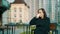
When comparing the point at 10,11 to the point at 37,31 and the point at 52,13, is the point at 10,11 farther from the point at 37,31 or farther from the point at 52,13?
the point at 37,31

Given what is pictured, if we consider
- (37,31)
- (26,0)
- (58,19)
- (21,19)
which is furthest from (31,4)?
(37,31)

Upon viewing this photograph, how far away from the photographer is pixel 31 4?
405 cm

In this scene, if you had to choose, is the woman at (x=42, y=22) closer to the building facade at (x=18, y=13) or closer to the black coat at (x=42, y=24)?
the black coat at (x=42, y=24)

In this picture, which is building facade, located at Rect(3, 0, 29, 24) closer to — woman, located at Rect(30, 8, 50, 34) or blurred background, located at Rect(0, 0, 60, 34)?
blurred background, located at Rect(0, 0, 60, 34)

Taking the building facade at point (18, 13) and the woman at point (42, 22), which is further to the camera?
the building facade at point (18, 13)

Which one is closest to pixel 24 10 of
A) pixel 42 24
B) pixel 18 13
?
pixel 18 13

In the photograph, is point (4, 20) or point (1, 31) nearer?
point (1, 31)

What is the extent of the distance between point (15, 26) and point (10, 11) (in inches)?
15.1

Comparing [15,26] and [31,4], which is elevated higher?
[31,4]

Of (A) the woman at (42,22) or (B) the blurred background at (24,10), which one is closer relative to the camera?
(A) the woman at (42,22)

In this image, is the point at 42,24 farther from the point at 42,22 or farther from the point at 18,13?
the point at 18,13

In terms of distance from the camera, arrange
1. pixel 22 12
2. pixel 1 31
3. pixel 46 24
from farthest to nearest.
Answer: pixel 22 12
pixel 1 31
pixel 46 24

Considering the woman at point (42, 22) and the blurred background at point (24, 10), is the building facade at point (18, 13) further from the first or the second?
the woman at point (42, 22)

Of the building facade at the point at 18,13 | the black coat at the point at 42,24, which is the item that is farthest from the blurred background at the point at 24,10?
the black coat at the point at 42,24
